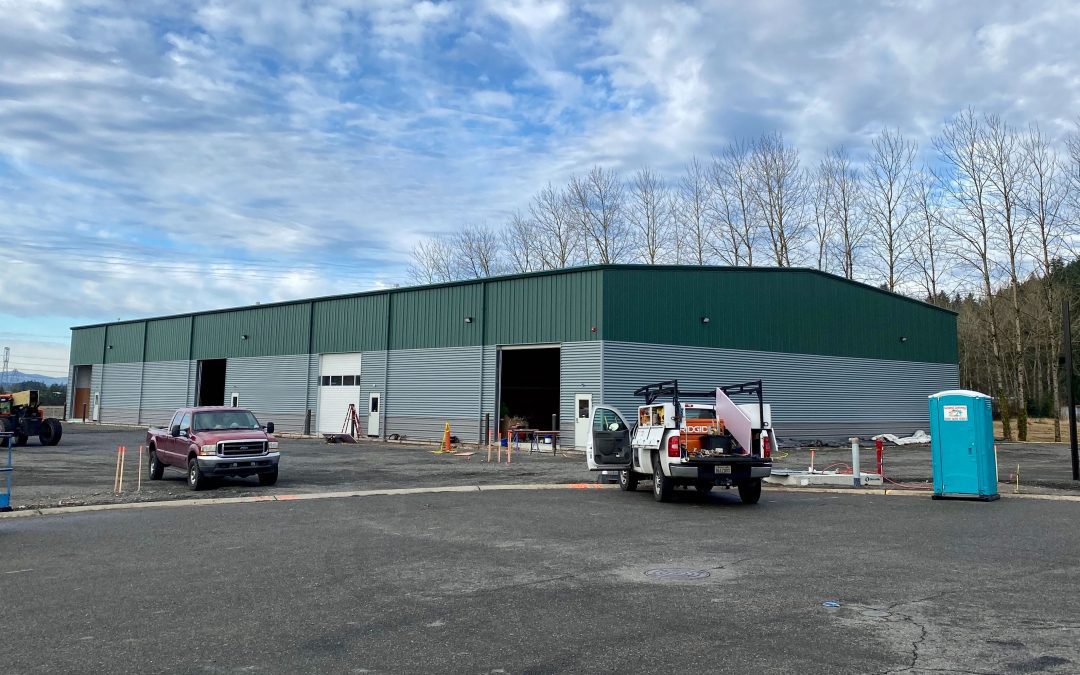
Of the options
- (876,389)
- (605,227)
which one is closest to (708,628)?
(876,389)

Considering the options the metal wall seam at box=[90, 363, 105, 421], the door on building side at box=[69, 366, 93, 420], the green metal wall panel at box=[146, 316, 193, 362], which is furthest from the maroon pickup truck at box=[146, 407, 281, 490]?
the door on building side at box=[69, 366, 93, 420]

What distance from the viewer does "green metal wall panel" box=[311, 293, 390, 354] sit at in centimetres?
3906

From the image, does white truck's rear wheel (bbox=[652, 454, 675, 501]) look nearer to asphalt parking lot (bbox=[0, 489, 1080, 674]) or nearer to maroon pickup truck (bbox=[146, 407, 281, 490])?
asphalt parking lot (bbox=[0, 489, 1080, 674])

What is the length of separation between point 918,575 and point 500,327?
25942 mm

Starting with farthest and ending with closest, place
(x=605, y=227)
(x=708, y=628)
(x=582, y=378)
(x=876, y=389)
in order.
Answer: (x=605, y=227), (x=876, y=389), (x=582, y=378), (x=708, y=628)

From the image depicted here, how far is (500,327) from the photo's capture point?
33.7 meters

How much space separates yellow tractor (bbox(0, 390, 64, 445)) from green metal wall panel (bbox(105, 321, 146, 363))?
2311 cm

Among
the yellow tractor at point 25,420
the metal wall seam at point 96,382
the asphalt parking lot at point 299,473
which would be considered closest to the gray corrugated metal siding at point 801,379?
the asphalt parking lot at point 299,473

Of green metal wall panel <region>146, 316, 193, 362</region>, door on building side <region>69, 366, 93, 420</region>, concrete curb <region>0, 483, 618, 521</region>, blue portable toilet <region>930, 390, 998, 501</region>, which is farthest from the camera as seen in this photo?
door on building side <region>69, 366, 93, 420</region>

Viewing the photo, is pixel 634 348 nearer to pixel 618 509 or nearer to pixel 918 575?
pixel 618 509

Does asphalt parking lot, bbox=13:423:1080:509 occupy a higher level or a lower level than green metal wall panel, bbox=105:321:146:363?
lower

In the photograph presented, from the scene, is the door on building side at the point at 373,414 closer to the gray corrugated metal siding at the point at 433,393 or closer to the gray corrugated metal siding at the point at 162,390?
the gray corrugated metal siding at the point at 433,393

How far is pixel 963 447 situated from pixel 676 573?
415 inches

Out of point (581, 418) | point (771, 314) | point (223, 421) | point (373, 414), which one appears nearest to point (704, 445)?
point (223, 421)
